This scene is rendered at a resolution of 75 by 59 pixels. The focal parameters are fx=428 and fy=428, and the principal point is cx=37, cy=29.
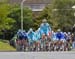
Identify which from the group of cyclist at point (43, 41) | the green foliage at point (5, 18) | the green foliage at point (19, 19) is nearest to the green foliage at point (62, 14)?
the green foliage at point (19, 19)

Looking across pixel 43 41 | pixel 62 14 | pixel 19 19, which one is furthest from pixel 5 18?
pixel 43 41

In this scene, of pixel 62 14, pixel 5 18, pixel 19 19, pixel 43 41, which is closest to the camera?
pixel 43 41

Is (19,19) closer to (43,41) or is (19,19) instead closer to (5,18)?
(5,18)

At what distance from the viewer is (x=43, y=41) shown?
28953mm

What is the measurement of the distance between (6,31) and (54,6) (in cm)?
881

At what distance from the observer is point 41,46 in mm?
28422

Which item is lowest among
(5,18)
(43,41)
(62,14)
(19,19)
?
Result: (19,19)

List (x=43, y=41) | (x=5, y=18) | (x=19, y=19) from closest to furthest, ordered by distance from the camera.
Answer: (x=43, y=41) < (x=5, y=18) < (x=19, y=19)

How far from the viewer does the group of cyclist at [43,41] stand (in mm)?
28469

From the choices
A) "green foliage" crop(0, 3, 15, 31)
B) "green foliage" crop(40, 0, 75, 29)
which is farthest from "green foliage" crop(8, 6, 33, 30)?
"green foliage" crop(0, 3, 15, 31)

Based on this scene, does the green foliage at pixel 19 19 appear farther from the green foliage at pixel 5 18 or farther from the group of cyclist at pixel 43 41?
the group of cyclist at pixel 43 41

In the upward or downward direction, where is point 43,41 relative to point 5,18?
upward

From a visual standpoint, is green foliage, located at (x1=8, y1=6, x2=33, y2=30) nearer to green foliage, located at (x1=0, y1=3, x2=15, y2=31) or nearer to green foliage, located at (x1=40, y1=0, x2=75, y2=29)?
green foliage, located at (x1=40, y1=0, x2=75, y2=29)

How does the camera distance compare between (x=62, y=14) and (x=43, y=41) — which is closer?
(x=43, y=41)
